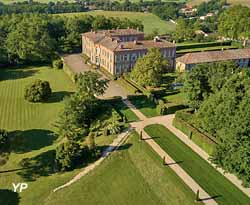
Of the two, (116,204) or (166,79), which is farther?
(166,79)

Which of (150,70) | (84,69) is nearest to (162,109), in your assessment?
(150,70)

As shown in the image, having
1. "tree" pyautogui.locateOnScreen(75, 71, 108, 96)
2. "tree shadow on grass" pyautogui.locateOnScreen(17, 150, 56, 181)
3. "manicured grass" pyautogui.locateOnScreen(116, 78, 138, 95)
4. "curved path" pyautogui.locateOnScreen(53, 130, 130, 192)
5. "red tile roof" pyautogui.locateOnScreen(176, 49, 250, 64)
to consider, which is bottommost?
"tree shadow on grass" pyautogui.locateOnScreen(17, 150, 56, 181)

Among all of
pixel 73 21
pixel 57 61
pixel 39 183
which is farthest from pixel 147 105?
pixel 73 21

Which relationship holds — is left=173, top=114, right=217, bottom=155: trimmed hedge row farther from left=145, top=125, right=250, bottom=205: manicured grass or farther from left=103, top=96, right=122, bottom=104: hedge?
left=103, top=96, right=122, bottom=104: hedge

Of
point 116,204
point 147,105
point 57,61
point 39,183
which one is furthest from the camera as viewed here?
point 57,61

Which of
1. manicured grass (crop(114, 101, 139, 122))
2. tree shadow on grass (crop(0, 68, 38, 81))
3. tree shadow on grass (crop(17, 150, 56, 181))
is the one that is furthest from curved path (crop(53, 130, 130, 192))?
tree shadow on grass (crop(0, 68, 38, 81))

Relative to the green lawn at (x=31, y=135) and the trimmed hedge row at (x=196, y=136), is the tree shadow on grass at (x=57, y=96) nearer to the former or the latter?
the green lawn at (x=31, y=135)

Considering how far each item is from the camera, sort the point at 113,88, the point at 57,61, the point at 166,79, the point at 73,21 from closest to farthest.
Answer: the point at 113,88 < the point at 166,79 < the point at 57,61 < the point at 73,21

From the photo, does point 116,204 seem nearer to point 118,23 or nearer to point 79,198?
point 79,198
